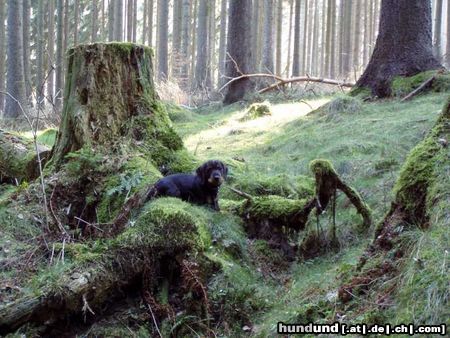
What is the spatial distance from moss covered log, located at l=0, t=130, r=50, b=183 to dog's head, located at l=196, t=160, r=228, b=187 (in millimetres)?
2442

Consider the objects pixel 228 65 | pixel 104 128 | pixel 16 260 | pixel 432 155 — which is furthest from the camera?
pixel 228 65

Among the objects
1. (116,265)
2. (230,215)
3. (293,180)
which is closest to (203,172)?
(230,215)

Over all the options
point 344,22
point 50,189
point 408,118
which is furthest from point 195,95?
point 50,189

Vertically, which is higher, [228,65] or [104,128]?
[228,65]

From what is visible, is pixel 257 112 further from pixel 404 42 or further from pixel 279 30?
pixel 279 30

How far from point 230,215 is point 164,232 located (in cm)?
141

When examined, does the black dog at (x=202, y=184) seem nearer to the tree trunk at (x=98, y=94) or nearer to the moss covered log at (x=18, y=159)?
the tree trunk at (x=98, y=94)

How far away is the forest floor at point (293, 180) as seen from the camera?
13.3 feet

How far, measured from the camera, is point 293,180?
21.9 feet

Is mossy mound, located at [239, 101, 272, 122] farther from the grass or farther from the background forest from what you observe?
the background forest

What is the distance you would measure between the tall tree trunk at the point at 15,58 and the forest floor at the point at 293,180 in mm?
6768

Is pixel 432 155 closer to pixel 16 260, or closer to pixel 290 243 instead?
pixel 290 243

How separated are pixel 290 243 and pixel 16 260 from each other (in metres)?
2.76

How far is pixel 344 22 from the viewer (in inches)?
1077
